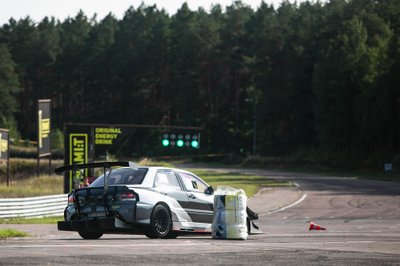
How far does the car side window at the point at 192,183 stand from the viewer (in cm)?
1939

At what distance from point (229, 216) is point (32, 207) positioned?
50.5 ft

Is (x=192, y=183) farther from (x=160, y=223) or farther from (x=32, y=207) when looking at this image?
(x=32, y=207)

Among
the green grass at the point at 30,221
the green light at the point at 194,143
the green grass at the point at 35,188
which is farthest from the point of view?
the green light at the point at 194,143

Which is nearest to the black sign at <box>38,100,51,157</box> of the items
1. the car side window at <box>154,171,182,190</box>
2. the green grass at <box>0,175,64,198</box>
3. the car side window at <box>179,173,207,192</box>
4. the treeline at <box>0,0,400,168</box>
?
the green grass at <box>0,175,64,198</box>

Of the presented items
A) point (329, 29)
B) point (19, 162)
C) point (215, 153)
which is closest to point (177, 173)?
point (19, 162)

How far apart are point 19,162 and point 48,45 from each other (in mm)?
71325

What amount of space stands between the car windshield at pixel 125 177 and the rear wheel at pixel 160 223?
0.68 m

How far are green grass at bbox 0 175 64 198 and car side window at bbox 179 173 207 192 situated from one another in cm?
2420

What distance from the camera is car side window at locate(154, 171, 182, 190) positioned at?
60.7 feet

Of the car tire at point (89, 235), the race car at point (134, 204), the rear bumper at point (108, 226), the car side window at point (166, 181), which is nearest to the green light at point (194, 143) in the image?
the race car at point (134, 204)

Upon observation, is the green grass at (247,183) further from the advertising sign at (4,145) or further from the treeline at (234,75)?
the treeline at (234,75)

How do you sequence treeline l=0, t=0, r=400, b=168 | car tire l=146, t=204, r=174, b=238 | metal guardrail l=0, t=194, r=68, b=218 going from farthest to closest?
treeline l=0, t=0, r=400, b=168 → metal guardrail l=0, t=194, r=68, b=218 → car tire l=146, t=204, r=174, b=238

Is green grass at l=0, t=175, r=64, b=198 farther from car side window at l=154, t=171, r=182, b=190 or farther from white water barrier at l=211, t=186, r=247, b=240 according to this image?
white water barrier at l=211, t=186, r=247, b=240

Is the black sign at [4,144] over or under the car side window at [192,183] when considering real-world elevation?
over
